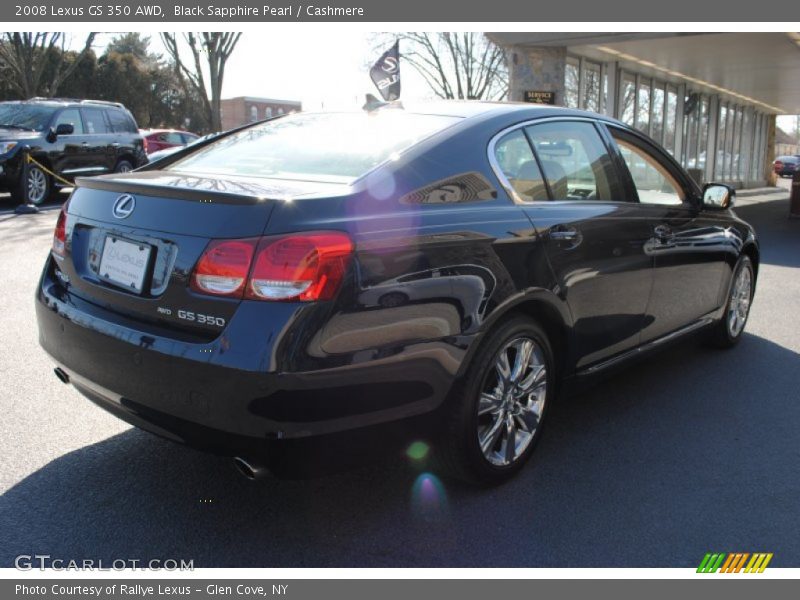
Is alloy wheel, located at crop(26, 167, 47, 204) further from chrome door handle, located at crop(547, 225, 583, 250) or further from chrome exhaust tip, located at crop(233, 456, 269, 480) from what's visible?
chrome exhaust tip, located at crop(233, 456, 269, 480)

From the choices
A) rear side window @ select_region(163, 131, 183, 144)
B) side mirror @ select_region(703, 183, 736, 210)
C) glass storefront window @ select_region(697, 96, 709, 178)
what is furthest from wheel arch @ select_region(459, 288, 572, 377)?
glass storefront window @ select_region(697, 96, 709, 178)

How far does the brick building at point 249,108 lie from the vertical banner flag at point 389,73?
5754cm

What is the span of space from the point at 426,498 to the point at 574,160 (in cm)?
184

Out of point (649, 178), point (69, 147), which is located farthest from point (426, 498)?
point (69, 147)

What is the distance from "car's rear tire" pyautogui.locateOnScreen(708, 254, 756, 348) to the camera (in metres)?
5.30

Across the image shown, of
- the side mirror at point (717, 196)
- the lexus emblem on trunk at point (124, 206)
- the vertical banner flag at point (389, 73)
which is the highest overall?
the vertical banner flag at point (389, 73)

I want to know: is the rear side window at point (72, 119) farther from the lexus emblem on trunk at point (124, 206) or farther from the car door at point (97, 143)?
the lexus emblem on trunk at point (124, 206)

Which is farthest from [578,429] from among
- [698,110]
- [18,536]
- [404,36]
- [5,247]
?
[404,36]

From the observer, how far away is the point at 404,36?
39.1m

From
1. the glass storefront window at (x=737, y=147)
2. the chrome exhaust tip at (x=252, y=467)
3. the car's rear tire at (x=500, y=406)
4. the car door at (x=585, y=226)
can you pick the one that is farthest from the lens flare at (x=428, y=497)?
the glass storefront window at (x=737, y=147)

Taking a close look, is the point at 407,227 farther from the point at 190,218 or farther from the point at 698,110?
the point at 698,110

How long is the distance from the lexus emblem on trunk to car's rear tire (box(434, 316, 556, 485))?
140cm

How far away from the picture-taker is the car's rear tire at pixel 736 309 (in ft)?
17.4

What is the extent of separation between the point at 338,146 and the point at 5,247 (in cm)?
702
